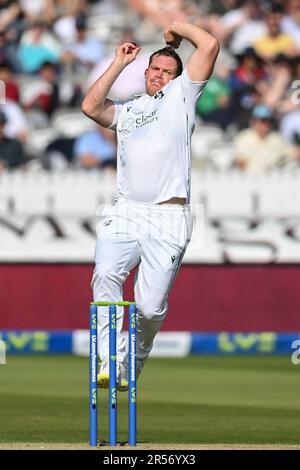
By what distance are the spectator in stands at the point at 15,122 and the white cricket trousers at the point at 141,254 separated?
8.11 metres

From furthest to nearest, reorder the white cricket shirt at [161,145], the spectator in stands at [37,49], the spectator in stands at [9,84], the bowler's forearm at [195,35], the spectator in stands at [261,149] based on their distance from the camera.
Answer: the spectator in stands at [37,49]
the spectator in stands at [9,84]
the spectator in stands at [261,149]
the white cricket shirt at [161,145]
the bowler's forearm at [195,35]

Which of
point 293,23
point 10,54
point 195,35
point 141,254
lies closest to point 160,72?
point 195,35

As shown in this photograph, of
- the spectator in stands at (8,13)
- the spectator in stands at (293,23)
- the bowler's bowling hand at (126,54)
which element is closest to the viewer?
the bowler's bowling hand at (126,54)

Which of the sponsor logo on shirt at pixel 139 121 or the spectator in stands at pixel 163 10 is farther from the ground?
the spectator in stands at pixel 163 10

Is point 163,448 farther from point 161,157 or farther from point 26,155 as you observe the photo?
point 26,155

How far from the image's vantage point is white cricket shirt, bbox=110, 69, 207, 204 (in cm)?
714

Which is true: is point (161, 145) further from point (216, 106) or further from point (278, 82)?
point (278, 82)

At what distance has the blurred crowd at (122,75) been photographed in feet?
49.1

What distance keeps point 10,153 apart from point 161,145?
26.4ft

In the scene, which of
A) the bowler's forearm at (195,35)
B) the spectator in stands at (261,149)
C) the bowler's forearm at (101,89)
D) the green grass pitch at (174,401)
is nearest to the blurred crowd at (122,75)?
the spectator in stands at (261,149)

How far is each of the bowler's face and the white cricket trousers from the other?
642 mm

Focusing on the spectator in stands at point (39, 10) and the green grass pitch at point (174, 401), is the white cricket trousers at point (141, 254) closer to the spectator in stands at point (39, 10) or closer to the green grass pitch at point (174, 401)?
the green grass pitch at point (174, 401)

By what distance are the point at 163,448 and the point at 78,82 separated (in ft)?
33.0

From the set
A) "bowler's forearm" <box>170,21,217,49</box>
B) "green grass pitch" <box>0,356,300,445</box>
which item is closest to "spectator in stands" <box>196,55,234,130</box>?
"green grass pitch" <box>0,356,300,445</box>
